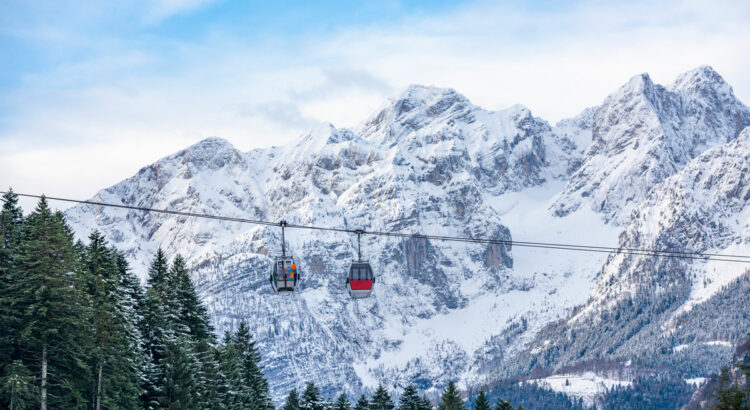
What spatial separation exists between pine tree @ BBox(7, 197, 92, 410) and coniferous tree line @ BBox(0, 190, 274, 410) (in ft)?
0.19

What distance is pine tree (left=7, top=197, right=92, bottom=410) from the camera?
197ft

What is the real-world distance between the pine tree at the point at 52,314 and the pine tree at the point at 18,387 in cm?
75

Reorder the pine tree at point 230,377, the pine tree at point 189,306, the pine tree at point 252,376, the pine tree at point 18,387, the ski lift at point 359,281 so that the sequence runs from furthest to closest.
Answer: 1. the pine tree at point 252,376
2. the pine tree at point 189,306
3. the pine tree at point 230,377
4. the ski lift at point 359,281
5. the pine tree at point 18,387

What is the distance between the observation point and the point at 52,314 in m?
60.7

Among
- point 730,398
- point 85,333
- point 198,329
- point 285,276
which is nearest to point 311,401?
point 198,329

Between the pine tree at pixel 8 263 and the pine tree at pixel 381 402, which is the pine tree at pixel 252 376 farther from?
the pine tree at pixel 8 263

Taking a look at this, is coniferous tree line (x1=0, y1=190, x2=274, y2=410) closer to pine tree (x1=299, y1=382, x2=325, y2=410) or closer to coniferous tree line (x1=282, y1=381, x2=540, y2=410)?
pine tree (x1=299, y1=382, x2=325, y2=410)

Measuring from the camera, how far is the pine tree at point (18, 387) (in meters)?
57.0

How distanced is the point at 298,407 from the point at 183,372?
40.7 meters

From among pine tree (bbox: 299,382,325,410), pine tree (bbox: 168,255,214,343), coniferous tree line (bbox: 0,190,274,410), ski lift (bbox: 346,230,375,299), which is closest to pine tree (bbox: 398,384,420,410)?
pine tree (bbox: 299,382,325,410)

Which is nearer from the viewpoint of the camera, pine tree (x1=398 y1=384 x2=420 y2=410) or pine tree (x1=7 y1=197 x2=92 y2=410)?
pine tree (x1=7 y1=197 x2=92 y2=410)

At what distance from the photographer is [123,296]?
7106 cm

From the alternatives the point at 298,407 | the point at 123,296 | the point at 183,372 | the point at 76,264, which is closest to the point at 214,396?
the point at 183,372

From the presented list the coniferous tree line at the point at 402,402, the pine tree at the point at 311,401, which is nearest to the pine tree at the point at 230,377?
the pine tree at the point at 311,401
